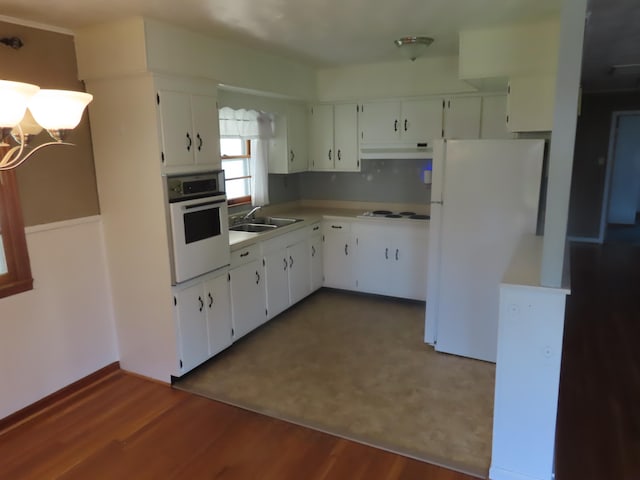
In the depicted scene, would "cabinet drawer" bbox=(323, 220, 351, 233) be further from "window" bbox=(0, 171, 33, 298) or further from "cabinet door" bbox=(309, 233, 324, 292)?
"window" bbox=(0, 171, 33, 298)

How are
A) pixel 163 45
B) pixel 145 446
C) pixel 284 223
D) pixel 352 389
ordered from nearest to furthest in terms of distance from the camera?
A: pixel 145 446 → pixel 163 45 → pixel 352 389 → pixel 284 223

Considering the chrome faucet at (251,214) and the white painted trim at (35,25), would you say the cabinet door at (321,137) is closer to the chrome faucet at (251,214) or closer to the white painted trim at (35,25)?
the chrome faucet at (251,214)

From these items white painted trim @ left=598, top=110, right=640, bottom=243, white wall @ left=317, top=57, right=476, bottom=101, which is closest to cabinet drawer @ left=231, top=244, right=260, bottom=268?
white wall @ left=317, top=57, right=476, bottom=101

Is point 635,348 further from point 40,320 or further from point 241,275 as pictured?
point 40,320

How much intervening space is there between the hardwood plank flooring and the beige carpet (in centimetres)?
12

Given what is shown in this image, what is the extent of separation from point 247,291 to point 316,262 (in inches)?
48.9

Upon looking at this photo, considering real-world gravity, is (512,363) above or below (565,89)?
below

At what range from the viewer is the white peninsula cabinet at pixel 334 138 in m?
4.92

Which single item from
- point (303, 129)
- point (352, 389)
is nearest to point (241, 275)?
point (352, 389)

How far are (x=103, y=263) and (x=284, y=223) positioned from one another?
5.88 ft

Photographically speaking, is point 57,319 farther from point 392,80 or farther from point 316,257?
point 392,80

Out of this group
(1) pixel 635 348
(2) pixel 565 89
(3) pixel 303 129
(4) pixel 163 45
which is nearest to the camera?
(2) pixel 565 89

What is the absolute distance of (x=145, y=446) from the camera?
8.65 feet

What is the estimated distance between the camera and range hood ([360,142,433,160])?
461 centimetres
